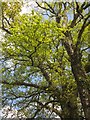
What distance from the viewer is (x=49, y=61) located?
296 cm

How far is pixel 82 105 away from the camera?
2.82 meters

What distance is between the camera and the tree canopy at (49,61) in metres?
2.72

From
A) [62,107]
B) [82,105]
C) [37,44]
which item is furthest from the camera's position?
[62,107]

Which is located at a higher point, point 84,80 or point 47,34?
point 47,34

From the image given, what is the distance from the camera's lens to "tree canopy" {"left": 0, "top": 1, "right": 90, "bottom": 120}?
2725 millimetres

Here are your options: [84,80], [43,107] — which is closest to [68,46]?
[84,80]

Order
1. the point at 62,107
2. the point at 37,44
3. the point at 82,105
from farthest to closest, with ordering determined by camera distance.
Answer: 1. the point at 62,107
2. the point at 82,105
3. the point at 37,44

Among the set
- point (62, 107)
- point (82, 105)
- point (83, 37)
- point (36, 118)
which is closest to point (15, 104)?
point (36, 118)

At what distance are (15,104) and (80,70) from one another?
2.49ft

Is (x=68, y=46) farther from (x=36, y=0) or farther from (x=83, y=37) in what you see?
(x=36, y=0)

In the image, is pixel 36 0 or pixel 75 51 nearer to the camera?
pixel 75 51

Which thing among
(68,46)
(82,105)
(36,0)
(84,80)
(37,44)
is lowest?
(82,105)

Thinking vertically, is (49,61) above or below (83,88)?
above

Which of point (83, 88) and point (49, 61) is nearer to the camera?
point (83, 88)
